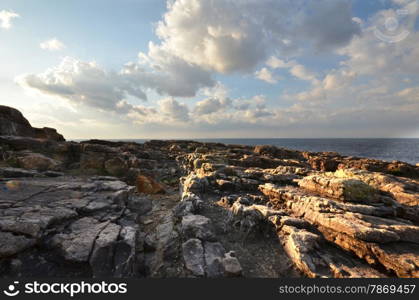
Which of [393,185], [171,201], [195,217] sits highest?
[393,185]

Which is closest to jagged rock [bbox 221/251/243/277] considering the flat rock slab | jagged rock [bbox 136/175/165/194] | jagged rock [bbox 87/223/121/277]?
the flat rock slab

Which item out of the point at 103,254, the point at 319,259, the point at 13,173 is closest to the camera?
the point at 103,254

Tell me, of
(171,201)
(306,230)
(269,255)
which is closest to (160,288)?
(269,255)

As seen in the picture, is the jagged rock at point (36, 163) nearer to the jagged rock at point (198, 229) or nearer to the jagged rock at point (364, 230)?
the jagged rock at point (198, 229)

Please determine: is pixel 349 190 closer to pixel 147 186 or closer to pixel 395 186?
pixel 395 186

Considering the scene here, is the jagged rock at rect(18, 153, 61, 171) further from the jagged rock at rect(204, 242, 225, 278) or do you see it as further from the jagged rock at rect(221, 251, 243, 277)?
the jagged rock at rect(221, 251, 243, 277)

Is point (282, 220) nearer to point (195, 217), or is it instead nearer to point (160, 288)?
point (195, 217)

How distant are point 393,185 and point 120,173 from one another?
28.1m

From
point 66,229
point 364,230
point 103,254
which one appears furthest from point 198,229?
point 364,230

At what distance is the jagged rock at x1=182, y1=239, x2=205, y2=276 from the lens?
7.88 m

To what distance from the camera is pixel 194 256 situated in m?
8.62

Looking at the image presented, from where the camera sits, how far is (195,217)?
11875 millimetres

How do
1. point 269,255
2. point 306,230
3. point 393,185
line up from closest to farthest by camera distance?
point 269,255
point 306,230
point 393,185

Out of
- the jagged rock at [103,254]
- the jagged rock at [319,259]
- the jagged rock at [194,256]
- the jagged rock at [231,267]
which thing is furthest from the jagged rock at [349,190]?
the jagged rock at [103,254]
